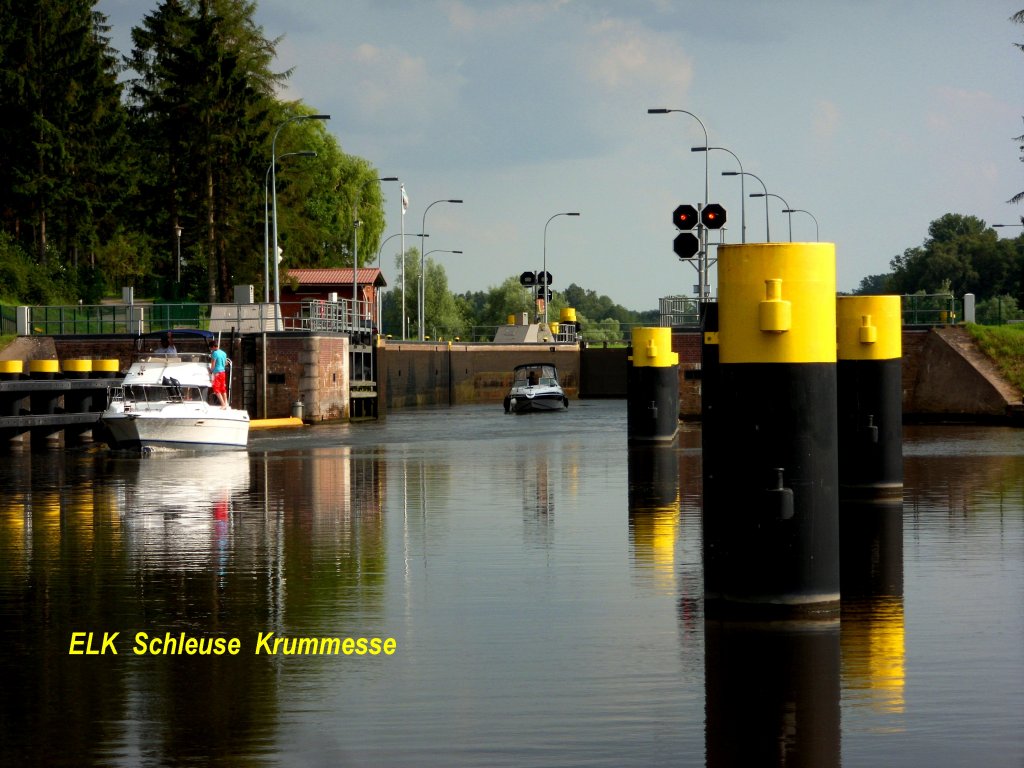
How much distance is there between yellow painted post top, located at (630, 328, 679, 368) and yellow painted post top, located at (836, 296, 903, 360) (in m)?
13.1

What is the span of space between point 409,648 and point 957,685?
11.7 feet

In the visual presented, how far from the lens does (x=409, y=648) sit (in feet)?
33.4

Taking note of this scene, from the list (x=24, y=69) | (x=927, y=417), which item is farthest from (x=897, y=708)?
(x=24, y=69)

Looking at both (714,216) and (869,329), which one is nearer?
(869,329)

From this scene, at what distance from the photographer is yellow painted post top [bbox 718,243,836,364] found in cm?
1061

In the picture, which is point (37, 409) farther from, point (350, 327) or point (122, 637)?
point (122, 637)

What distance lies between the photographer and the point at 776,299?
10484mm

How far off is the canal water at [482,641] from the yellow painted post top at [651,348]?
11.7m

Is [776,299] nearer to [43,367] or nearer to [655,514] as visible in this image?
[655,514]

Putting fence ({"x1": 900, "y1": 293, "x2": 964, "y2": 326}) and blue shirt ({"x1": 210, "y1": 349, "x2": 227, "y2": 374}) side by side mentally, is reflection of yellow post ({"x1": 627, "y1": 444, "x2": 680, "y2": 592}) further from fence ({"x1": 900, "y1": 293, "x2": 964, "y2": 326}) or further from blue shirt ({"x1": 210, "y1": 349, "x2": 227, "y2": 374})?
fence ({"x1": 900, "y1": 293, "x2": 964, "y2": 326})

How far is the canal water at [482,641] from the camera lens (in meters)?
7.78

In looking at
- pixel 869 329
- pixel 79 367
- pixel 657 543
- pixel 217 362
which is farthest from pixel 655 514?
pixel 79 367

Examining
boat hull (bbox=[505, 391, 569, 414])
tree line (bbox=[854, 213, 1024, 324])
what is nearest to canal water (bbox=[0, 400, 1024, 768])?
boat hull (bbox=[505, 391, 569, 414])

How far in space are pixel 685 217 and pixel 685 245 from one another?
76cm
